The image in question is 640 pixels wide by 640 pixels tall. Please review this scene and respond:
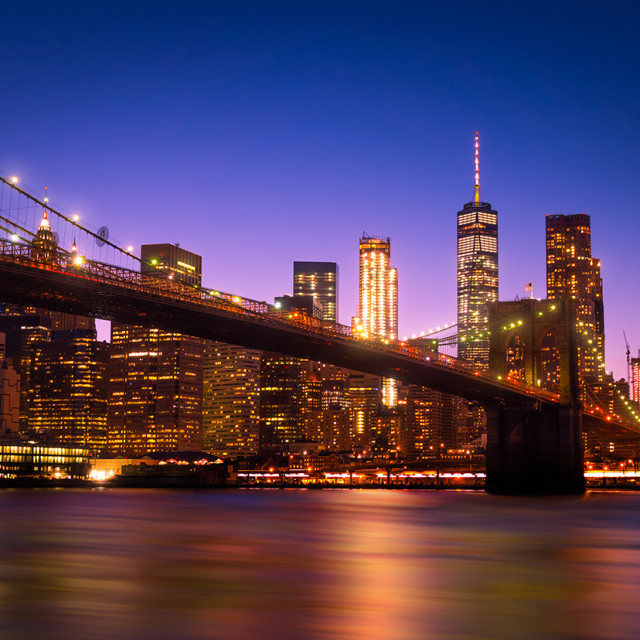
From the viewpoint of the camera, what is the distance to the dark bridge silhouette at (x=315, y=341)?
163 feet

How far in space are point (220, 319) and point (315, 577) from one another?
36.3 m

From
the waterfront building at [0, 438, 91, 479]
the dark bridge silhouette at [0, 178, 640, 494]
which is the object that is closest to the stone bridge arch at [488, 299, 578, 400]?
the dark bridge silhouette at [0, 178, 640, 494]

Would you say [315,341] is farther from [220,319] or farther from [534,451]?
[534,451]

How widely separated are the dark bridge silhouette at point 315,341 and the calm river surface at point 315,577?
39.7ft

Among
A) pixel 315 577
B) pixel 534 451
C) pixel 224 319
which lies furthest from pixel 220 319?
pixel 315 577

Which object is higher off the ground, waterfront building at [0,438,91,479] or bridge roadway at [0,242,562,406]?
bridge roadway at [0,242,562,406]

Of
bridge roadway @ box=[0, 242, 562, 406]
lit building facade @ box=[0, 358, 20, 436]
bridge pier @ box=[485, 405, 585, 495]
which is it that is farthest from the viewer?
lit building facade @ box=[0, 358, 20, 436]

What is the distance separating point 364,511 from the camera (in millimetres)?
51219

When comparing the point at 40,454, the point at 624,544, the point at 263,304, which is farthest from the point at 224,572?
the point at 40,454

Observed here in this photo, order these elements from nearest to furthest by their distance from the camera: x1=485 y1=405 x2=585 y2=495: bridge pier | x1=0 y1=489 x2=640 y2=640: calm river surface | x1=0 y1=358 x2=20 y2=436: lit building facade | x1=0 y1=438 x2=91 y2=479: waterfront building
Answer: x1=0 y1=489 x2=640 y2=640: calm river surface, x1=485 y1=405 x2=585 y2=495: bridge pier, x1=0 y1=438 x2=91 y2=479: waterfront building, x1=0 y1=358 x2=20 y2=436: lit building facade

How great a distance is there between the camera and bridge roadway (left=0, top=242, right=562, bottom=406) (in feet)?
161

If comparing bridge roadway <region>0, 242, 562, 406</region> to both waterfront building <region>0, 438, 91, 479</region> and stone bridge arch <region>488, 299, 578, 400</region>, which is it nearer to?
stone bridge arch <region>488, 299, 578, 400</region>

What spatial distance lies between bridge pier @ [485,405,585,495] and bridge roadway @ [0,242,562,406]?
1381 millimetres

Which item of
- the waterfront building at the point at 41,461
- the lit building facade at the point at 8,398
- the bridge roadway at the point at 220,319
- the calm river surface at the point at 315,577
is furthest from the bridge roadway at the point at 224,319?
the lit building facade at the point at 8,398
